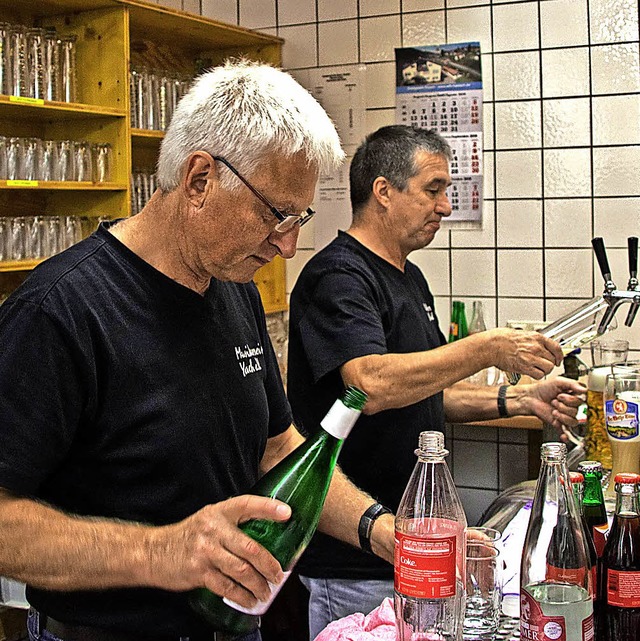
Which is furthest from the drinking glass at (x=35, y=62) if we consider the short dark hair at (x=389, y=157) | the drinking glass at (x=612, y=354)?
the drinking glass at (x=612, y=354)

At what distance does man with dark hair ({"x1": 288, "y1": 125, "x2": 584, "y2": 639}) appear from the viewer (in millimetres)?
2207

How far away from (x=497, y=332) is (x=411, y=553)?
46.3 inches

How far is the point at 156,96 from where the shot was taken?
3.50 metres

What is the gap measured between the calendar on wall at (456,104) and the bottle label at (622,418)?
1888 mm

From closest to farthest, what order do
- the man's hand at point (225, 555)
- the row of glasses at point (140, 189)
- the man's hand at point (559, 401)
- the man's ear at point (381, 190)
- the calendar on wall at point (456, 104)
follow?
1. the man's hand at point (225, 555)
2. the man's hand at point (559, 401)
3. the man's ear at point (381, 190)
4. the row of glasses at point (140, 189)
5. the calendar on wall at point (456, 104)

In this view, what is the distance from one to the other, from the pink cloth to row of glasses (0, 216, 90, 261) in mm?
1971

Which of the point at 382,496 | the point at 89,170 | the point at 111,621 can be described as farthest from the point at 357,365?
the point at 89,170

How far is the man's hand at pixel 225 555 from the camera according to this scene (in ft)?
3.51

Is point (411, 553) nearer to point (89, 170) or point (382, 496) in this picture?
point (382, 496)

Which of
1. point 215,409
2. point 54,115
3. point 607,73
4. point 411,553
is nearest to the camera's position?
point 411,553

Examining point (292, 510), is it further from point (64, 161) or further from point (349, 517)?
point (64, 161)

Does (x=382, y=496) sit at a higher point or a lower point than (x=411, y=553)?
lower

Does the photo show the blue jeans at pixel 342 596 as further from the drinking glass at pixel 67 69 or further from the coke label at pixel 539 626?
the drinking glass at pixel 67 69

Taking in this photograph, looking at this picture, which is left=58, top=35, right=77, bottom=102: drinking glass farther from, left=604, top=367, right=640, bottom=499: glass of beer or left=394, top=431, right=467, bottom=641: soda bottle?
left=394, top=431, right=467, bottom=641: soda bottle
